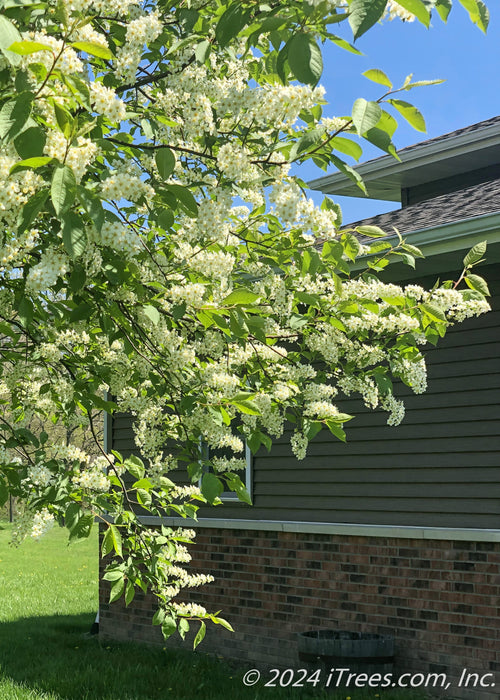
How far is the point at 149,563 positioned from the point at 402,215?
17.5 ft

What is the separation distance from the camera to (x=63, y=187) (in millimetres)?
2123

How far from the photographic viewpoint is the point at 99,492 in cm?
393

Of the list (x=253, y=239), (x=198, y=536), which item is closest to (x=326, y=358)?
(x=253, y=239)

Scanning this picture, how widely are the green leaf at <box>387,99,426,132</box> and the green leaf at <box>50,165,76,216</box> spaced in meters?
1.05

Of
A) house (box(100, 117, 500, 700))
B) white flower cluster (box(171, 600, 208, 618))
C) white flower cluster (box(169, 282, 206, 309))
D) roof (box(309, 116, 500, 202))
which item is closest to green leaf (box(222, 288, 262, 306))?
white flower cluster (box(169, 282, 206, 309))

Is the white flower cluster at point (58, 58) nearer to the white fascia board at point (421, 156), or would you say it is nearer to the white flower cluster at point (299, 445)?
the white flower cluster at point (299, 445)

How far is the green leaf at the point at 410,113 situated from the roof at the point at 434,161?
726cm

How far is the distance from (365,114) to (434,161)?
26.2ft

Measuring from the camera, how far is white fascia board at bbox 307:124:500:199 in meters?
9.30

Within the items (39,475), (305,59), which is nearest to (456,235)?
(39,475)

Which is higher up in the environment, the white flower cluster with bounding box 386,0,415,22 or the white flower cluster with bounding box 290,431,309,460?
the white flower cluster with bounding box 386,0,415,22

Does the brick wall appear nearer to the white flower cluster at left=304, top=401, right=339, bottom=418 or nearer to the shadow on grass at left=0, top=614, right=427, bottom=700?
the shadow on grass at left=0, top=614, right=427, bottom=700

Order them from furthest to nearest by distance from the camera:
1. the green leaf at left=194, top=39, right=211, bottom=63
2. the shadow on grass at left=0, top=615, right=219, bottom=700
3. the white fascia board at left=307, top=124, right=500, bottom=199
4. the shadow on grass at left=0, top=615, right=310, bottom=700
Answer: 1. the white fascia board at left=307, top=124, right=500, bottom=199
2. the shadow on grass at left=0, top=615, right=219, bottom=700
3. the shadow on grass at left=0, top=615, right=310, bottom=700
4. the green leaf at left=194, top=39, right=211, bottom=63

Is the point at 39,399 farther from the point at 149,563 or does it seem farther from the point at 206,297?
the point at 206,297
